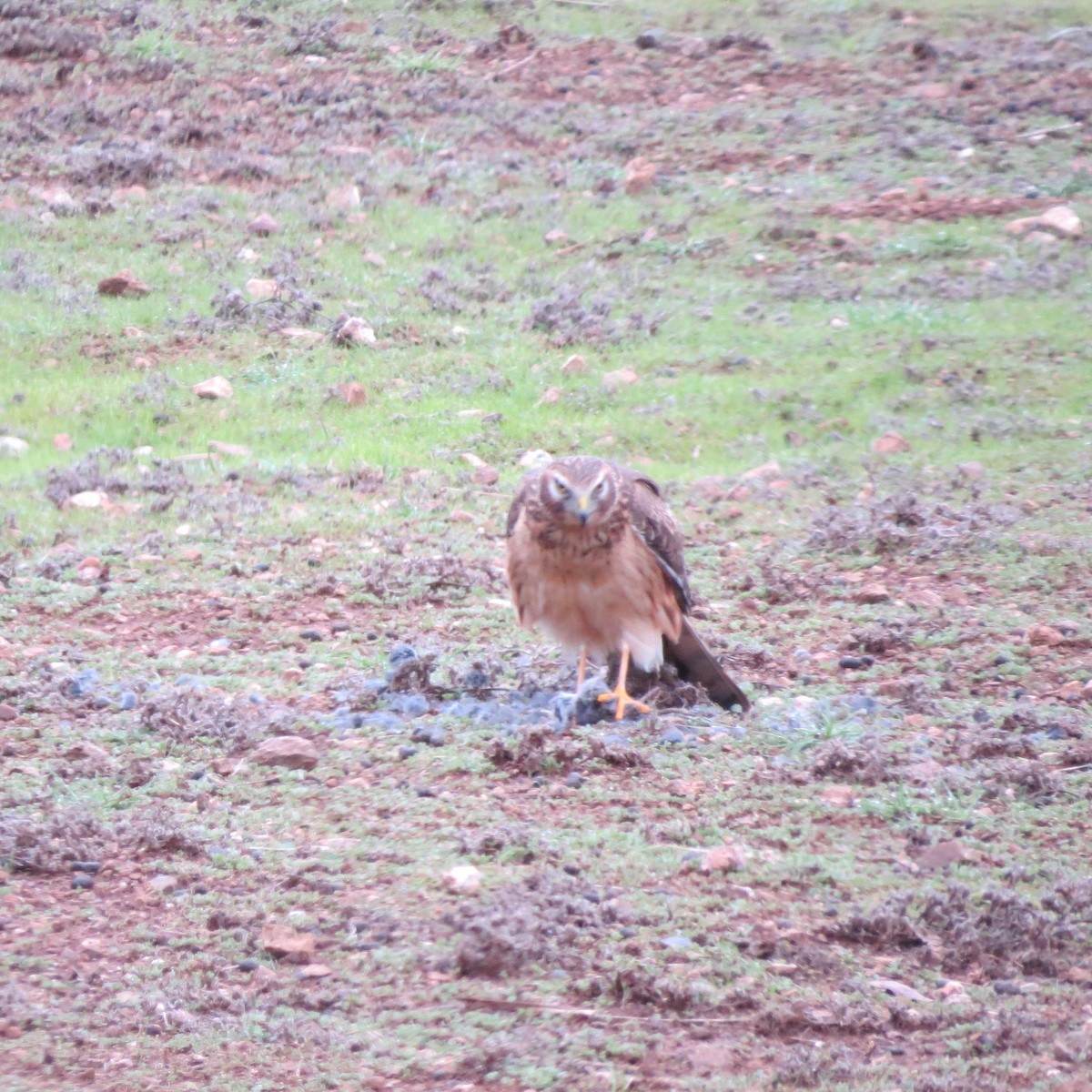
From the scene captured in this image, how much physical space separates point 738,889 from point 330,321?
304 inches

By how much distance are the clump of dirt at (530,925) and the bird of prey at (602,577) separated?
1697 mm

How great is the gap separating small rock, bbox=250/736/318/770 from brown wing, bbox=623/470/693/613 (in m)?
1.71

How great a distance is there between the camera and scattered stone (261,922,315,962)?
4.47 m

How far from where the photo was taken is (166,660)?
6.95 meters

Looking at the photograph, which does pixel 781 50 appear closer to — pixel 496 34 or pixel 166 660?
pixel 496 34

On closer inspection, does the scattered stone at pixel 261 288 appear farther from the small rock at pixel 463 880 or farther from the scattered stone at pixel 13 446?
the small rock at pixel 463 880

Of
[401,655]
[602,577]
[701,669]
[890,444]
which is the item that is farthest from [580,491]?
[890,444]

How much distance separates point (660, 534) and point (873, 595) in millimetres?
1477

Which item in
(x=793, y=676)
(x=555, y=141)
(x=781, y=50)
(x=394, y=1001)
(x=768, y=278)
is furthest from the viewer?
(x=781, y=50)

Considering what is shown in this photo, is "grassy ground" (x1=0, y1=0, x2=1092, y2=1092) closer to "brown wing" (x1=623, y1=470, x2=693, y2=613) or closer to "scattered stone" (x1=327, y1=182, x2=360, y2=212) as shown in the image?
"scattered stone" (x1=327, y1=182, x2=360, y2=212)

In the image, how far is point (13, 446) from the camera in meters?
10.2

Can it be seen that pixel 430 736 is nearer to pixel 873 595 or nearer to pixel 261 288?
pixel 873 595

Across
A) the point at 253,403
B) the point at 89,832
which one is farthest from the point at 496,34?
the point at 89,832

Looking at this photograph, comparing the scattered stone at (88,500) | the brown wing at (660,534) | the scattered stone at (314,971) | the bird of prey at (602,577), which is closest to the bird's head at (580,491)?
the bird of prey at (602,577)
